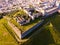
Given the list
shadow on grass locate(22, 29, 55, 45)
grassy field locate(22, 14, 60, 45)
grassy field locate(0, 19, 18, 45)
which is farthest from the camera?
grassy field locate(22, 14, 60, 45)

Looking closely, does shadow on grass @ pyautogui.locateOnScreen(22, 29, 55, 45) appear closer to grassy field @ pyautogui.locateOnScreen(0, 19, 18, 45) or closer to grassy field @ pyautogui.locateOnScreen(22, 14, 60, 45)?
grassy field @ pyautogui.locateOnScreen(22, 14, 60, 45)

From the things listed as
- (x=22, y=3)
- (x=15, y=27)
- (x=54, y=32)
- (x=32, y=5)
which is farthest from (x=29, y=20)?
(x=22, y=3)

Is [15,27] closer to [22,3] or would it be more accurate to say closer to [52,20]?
[52,20]

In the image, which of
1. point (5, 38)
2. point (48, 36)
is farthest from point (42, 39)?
point (5, 38)

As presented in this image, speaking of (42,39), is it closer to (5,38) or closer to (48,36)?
(48,36)

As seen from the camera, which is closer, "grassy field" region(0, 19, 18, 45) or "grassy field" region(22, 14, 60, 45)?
"grassy field" region(0, 19, 18, 45)

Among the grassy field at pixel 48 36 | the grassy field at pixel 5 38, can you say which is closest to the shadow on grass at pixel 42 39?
the grassy field at pixel 48 36

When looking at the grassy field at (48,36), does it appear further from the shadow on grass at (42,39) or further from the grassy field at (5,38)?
the grassy field at (5,38)

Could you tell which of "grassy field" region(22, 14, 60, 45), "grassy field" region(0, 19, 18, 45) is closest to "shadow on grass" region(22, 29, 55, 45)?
"grassy field" region(22, 14, 60, 45)
